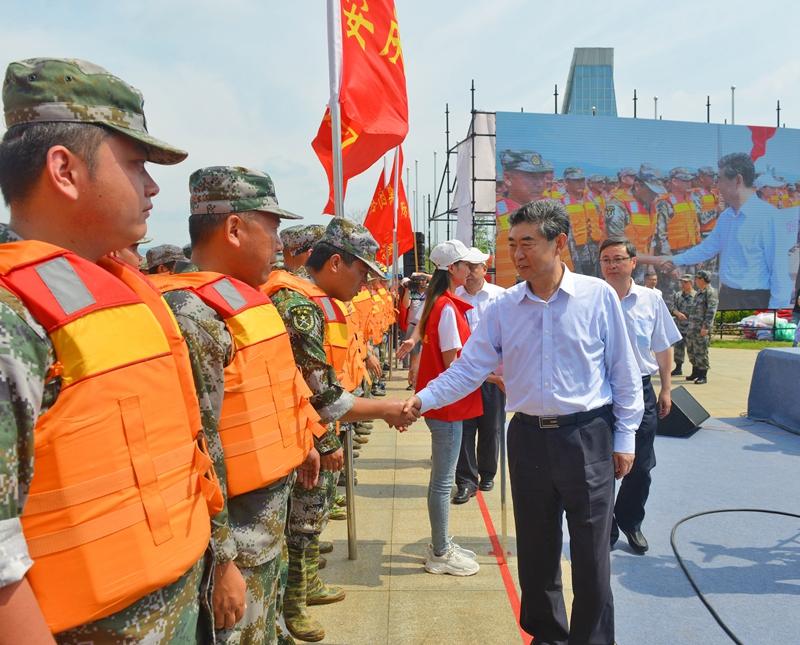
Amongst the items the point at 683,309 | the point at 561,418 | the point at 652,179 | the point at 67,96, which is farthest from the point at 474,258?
the point at 652,179

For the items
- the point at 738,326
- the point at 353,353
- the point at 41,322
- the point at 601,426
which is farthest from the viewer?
the point at 738,326

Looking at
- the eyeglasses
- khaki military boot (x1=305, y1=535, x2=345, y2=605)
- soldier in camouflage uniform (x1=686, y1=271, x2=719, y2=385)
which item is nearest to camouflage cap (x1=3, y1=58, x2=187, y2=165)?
khaki military boot (x1=305, y1=535, x2=345, y2=605)

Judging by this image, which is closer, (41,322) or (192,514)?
(41,322)

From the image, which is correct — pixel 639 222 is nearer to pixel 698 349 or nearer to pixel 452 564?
pixel 698 349

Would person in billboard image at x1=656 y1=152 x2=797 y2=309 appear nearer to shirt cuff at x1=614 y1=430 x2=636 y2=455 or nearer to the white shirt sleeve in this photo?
the white shirt sleeve

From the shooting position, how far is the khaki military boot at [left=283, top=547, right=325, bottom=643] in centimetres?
311

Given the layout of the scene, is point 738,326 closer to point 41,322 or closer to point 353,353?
point 353,353

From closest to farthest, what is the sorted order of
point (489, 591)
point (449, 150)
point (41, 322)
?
point (41, 322) → point (489, 591) → point (449, 150)

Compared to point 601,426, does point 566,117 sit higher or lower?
higher

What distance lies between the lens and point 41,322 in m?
1.00

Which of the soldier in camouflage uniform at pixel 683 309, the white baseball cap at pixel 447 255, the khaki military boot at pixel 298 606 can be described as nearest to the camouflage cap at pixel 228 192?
the khaki military boot at pixel 298 606

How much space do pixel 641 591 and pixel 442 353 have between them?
1.88 m

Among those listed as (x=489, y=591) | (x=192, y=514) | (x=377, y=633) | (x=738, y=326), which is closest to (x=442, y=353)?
(x=489, y=591)

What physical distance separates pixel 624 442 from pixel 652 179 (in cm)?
2167
